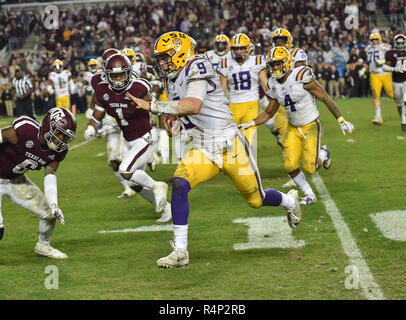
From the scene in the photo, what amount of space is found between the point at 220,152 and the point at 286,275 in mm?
1085

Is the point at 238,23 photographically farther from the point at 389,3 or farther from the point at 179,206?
the point at 179,206

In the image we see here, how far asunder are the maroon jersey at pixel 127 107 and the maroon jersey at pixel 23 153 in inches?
75.3

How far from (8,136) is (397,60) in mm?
9842

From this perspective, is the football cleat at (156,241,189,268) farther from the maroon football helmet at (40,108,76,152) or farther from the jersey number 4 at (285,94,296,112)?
the jersey number 4 at (285,94,296,112)

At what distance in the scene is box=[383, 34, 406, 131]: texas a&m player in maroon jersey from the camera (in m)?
13.5

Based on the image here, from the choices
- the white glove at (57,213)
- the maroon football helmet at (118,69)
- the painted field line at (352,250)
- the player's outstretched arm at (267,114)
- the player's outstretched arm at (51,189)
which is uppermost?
the maroon football helmet at (118,69)

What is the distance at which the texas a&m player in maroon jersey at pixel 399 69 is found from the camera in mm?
13516

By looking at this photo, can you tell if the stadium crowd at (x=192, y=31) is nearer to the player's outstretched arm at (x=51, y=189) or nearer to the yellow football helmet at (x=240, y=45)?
the yellow football helmet at (x=240, y=45)

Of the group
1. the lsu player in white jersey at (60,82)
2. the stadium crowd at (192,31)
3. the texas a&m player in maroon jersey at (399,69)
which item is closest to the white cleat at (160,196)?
the texas a&m player in maroon jersey at (399,69)

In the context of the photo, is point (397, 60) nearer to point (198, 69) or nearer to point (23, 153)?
point (198, 69)

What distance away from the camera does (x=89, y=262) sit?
580 centimetres

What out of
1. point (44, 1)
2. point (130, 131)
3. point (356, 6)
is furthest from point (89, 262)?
point (44, 1)

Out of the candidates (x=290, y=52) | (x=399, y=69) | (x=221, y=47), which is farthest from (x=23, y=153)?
(x=399, y=69)

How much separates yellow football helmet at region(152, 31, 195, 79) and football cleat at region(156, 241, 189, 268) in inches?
53.6
